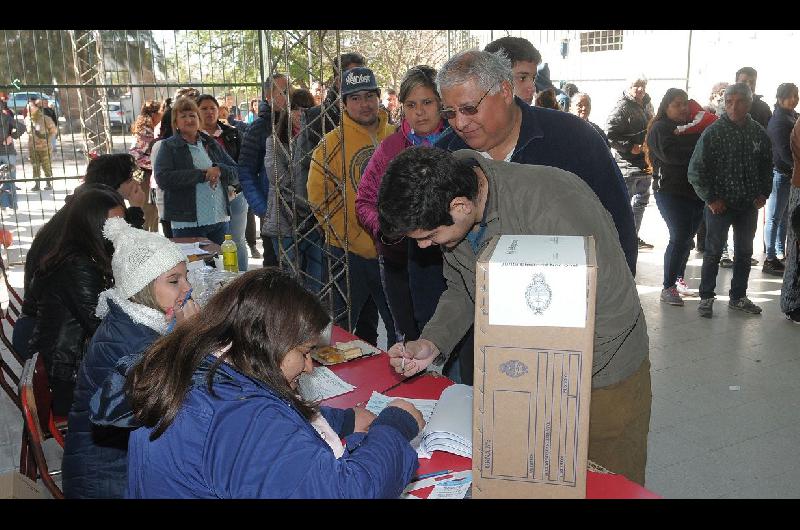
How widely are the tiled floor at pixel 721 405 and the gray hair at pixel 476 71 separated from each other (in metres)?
1.83

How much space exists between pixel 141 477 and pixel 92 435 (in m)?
0.79

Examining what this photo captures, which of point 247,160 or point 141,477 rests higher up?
point 247,160

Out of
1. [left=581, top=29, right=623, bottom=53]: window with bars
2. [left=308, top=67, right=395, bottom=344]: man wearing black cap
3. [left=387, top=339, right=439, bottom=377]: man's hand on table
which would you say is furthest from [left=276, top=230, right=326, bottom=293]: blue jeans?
[left=581, top=29, right=623, bottom=53]: window with bars

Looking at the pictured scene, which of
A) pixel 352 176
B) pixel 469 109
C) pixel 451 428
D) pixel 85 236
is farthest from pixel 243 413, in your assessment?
pixel 352 176

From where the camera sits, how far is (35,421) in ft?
6.73

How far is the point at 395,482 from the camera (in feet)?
4.94

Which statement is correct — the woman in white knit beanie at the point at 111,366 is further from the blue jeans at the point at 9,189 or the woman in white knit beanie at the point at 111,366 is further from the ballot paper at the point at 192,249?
→ the blue jeans at the point at 9,189

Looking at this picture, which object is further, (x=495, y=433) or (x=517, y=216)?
(x=517, y=216)

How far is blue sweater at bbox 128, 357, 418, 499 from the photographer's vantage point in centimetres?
128

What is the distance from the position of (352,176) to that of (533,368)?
8.24 ft

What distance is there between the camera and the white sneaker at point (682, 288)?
568 centimetres

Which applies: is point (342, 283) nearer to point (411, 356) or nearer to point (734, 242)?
point (411, 356)
